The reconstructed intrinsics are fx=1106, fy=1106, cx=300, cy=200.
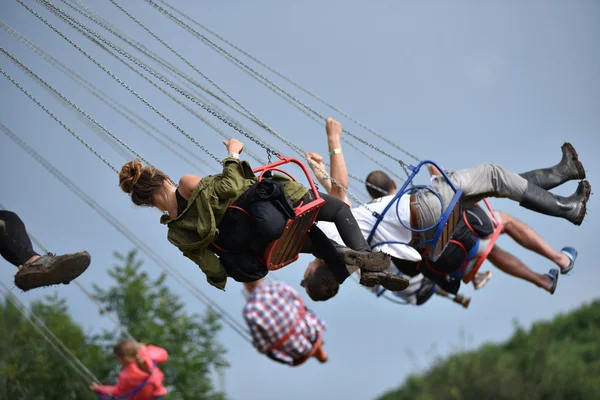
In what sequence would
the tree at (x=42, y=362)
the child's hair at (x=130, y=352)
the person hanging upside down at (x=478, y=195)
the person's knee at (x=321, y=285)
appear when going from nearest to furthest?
the person hanging upside down at (x=478, y=195) → the person's knee at (x=321, y=285) → the child's hair at (x=130, y=352) → the tree at (x=42, y=362)

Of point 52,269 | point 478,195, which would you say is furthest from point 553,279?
point 52,269

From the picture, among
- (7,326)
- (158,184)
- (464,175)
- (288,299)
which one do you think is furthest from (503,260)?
(7,326)

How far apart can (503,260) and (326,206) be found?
2.84 meters

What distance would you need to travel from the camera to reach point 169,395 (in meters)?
20.5

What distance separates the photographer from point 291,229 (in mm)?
7227

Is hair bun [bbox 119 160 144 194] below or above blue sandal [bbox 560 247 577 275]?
below

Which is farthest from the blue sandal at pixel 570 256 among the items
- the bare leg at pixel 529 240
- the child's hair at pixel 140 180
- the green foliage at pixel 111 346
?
the green foliage at pixel 111 346

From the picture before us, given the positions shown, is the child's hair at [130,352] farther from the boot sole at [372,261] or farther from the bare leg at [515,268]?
the boot sole at [372,261]

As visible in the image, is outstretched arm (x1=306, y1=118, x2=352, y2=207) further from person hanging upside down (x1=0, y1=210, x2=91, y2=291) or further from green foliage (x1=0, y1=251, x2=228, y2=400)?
green foliage (x1=0, y1=251, x2=228, y2=400)

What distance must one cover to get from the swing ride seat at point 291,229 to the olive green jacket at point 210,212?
3.3 inches

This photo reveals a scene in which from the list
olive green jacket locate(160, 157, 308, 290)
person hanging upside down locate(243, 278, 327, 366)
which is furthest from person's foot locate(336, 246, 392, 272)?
person hanging upside down locate(243, 278, 327, 366)

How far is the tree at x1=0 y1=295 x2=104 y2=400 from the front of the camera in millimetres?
20422

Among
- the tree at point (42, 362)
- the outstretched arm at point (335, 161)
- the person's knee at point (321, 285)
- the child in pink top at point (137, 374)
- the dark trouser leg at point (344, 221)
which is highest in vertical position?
the outstretched arm at point (335, 161)

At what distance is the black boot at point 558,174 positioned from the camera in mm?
8633
